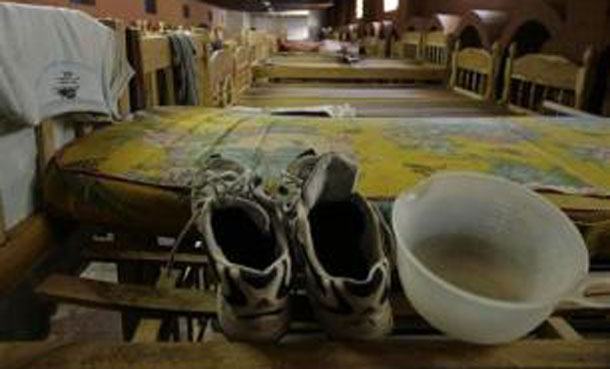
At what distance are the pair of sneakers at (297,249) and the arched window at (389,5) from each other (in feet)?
22.6

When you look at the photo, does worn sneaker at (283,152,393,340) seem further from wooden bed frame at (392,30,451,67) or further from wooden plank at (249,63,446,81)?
wooden bed frame at (392,30,451,67)

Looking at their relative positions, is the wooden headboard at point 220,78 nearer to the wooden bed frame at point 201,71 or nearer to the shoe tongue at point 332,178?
the wooden bed frame at point 201,71

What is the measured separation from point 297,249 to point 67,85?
79 cm

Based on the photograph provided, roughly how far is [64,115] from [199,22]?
9.73 meters

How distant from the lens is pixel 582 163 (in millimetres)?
1162

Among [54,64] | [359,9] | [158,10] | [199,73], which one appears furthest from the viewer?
[359,9]

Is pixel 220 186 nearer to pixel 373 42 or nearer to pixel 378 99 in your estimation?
pixel 378 99

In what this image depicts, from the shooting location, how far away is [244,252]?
663mm

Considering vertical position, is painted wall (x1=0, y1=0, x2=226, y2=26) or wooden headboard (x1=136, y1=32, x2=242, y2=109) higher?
painted wall (x1=0, y1=0, x2=226, y2=26)

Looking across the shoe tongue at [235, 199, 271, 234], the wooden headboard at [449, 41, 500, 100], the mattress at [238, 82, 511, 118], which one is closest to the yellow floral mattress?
the shoe tongue at [235, 199, 271, 234]

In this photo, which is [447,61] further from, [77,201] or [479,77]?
[77,201]

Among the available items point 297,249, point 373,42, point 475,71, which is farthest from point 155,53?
point 373,42

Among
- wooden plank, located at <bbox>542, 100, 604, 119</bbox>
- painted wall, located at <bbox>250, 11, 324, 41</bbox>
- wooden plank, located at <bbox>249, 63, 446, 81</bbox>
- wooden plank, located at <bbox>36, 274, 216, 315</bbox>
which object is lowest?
wooden plank, located at <bbox>36, 274, 216, 315</bbox>

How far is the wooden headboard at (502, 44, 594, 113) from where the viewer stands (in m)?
2.24
